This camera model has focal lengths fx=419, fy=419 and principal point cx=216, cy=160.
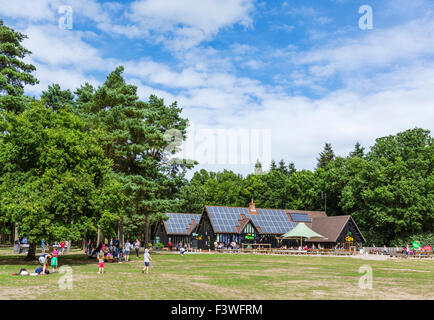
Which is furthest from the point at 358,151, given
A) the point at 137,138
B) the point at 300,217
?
the point at 137,138

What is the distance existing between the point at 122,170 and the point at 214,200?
73804 millimetres

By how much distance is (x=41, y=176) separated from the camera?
98.4 ft

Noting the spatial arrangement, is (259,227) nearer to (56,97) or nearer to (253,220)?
(253,220)

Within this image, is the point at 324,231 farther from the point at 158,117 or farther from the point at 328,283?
the point at 328,283

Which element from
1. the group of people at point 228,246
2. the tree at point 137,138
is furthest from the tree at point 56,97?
the group of people at point 228,246

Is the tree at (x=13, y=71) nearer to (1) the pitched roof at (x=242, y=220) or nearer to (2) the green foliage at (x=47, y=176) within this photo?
(2) the green foliage at (x=47, y=176)

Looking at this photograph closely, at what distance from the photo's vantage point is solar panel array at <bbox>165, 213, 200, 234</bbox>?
80.8 metres

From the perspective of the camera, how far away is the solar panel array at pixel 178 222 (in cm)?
8081

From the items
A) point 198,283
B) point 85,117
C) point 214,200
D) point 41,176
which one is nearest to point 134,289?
point 198,283

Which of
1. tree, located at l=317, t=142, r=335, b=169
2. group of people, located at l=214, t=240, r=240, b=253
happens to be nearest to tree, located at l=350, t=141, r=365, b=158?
tree, located at l=317, t=142, r=335, b=169

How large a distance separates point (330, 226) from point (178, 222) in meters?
29.0

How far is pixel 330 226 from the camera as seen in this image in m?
72.4

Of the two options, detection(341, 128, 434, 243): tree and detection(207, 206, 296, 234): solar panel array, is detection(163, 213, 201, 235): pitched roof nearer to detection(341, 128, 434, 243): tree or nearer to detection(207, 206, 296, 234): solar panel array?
detection(207, 206, 296, 234): solar panel array

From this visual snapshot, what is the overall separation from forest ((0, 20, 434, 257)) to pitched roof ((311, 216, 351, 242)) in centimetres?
480
